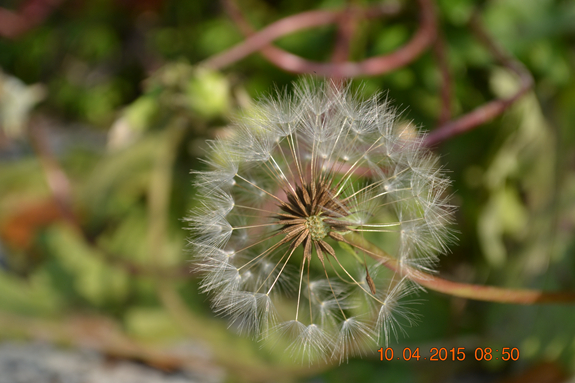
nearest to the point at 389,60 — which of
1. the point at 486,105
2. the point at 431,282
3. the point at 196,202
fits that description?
the point at 486,105

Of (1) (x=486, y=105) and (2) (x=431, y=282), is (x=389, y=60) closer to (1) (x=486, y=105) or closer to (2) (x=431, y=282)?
(1) (x=486, y=105)

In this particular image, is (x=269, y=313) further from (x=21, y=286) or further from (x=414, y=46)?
(x=21, y=286)

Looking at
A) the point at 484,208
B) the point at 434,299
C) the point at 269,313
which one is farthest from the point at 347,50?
the point at 269,313

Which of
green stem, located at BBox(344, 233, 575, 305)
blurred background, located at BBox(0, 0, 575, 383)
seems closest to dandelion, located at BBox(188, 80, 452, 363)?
green stem, located at BBox(344, 233, 575, 305)

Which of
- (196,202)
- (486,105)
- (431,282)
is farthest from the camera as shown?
(196,202)
